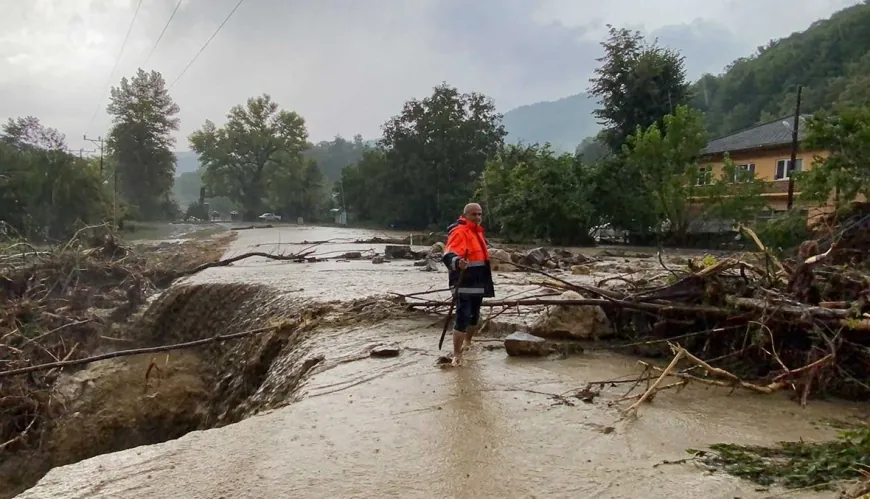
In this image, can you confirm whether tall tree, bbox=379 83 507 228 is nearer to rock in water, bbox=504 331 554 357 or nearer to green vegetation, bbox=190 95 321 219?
green vegetation, bbox=190 95 321 219

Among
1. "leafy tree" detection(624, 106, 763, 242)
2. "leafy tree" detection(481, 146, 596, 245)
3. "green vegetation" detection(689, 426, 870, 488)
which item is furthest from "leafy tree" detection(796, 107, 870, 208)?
"green vegetation" detection(689, 426, 870, 488)

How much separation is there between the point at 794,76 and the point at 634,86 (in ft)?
92.8

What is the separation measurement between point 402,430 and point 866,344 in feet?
13.7

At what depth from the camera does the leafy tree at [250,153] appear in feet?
249

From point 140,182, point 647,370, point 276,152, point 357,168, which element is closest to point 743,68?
point 357,168

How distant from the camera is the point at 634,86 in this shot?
34.8 meters

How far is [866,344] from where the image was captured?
5.59 meters

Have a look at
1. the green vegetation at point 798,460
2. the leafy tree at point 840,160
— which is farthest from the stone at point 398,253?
the green vegetation at point 798,460

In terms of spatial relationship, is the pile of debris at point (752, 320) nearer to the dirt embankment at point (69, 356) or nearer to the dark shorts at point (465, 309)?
the dark shorts at point (465, 309)

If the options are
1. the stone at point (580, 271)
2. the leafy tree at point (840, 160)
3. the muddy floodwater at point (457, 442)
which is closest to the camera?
the muddy floodwater at point (457, 442)

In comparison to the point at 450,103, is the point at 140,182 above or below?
below

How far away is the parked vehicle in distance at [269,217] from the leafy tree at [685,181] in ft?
178

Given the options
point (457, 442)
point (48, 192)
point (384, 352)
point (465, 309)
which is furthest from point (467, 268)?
point (48, 192)

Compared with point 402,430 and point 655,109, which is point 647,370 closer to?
point 402,430
